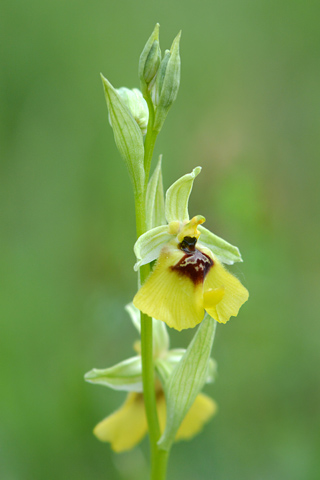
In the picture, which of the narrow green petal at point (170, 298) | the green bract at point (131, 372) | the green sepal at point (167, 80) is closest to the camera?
the narrow green petal at point (170, 298)

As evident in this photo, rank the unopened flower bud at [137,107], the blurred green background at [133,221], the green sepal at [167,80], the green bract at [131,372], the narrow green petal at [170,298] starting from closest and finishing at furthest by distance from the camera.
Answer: the narrow green petal at [170,298], the green sepal at [167,80], the unopened flower bud at [137,107], the green bract at [131,372], the blurred green background at [133,221]

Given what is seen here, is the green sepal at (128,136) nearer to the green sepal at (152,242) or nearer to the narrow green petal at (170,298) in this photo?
the green sepal at (152,242)

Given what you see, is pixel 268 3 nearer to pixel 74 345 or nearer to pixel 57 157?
pixel 57 157

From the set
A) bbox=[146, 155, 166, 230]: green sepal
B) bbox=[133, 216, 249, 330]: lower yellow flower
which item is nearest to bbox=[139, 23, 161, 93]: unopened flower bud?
bbox=[146, 155, 166, 230]: green sepal

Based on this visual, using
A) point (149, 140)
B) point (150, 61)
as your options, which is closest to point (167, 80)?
point (150, 61)

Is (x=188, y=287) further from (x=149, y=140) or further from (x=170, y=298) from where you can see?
(x=149, y=140)

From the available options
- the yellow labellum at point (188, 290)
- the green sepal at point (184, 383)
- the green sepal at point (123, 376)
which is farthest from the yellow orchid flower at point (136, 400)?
the yellow labellum at point (188, 290)

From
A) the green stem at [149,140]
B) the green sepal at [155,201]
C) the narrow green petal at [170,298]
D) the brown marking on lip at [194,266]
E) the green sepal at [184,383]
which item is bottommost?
the green sepal at [184,383]
